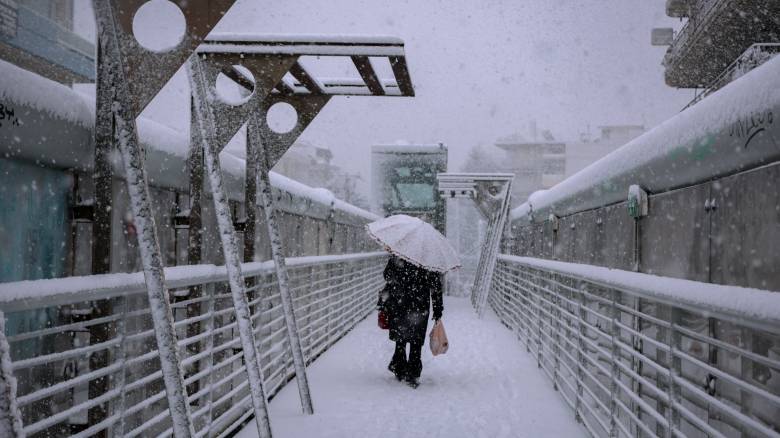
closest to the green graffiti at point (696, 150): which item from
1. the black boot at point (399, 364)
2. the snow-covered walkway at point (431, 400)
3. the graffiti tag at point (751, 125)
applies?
the graffiti tag at point (751, 125)

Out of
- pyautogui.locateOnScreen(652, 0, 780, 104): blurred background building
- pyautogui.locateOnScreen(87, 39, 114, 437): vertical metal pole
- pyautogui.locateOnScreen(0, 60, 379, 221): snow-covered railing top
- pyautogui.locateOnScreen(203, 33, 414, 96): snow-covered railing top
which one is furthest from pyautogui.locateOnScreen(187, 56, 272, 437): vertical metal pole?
pyautogui.locateOnScreen(652, 0, 780, 104): blurred background building

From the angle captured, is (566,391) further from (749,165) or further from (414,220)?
(749,165)

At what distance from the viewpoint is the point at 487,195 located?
1684 cm

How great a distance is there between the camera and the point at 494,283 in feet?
52.8

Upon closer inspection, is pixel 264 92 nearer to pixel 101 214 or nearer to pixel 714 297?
pixel 101 214

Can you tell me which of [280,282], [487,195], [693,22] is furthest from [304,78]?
[693,22]

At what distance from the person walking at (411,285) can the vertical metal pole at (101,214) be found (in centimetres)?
391

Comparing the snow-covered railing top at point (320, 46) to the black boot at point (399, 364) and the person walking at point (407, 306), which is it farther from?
the black boot at point (399, 364)

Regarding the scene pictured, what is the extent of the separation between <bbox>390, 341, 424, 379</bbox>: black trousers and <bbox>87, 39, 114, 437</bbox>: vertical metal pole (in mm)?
3933

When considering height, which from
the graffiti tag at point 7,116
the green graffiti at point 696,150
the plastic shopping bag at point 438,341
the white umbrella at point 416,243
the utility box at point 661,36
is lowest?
the plastic shopping bag at point 438,341

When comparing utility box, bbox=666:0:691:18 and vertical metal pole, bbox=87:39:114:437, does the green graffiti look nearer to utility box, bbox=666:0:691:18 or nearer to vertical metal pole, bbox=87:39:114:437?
vertical metal pole, bbox=87:39:114:437

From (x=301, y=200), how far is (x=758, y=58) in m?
9.30

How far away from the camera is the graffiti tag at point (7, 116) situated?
8.95ft

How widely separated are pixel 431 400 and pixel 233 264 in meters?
2.65
